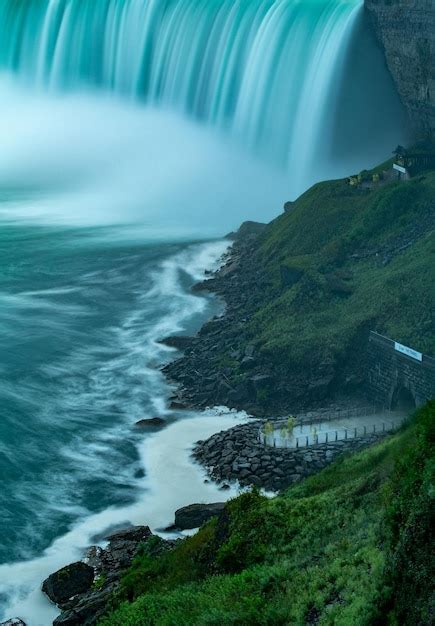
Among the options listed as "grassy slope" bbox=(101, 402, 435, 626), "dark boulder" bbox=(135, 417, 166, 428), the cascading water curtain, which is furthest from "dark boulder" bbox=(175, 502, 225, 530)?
the cascading water curtain

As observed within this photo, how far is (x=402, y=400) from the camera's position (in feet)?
156

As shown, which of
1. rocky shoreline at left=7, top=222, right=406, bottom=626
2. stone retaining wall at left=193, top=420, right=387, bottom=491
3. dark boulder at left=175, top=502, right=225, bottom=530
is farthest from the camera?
stone retaining wall at left=193, top=420, right=387, bottom=491

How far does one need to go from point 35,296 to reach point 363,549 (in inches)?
1650

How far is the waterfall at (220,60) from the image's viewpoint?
80312 mm

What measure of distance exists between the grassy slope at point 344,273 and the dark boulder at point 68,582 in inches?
730

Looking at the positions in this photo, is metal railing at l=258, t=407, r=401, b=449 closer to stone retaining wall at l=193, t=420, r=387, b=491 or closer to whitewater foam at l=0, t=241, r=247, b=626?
stone retaining wall at l=193, t=420, r=387, b=491

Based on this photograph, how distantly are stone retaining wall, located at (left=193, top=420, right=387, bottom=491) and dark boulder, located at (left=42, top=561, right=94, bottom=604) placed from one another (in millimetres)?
9103

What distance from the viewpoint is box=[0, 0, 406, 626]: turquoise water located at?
4209 cm

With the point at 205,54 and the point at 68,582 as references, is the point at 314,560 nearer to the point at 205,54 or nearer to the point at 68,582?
the point at 68,582

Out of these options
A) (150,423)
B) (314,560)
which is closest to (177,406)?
(150,423)

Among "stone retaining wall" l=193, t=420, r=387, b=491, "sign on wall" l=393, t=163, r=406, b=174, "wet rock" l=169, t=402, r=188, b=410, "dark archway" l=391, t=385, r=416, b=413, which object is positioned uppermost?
"sign on wall" l=393, t=163, r=406, b=174

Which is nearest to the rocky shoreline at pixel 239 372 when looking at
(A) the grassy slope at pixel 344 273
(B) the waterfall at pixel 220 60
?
(A) the grassy slope at pixel 344 273

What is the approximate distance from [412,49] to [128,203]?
26965 millimetres

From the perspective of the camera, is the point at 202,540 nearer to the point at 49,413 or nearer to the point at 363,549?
the point at 363,549
